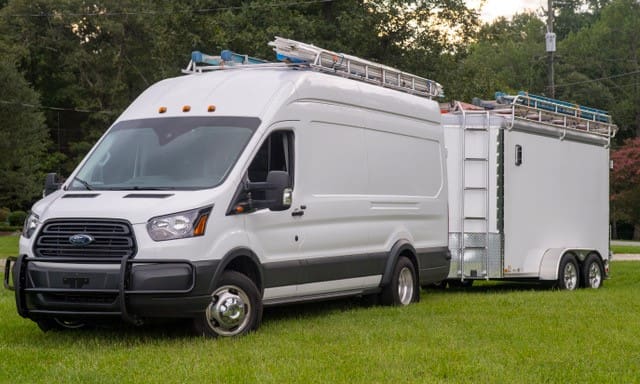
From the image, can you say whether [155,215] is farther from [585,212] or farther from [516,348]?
[585,212]

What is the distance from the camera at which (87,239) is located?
1007 centimetres

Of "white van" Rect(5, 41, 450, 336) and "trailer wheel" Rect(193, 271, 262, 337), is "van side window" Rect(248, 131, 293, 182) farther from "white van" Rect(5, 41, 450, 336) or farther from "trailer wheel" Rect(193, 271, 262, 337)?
"trailer wheel" Rect(193, 271, 262, 337)

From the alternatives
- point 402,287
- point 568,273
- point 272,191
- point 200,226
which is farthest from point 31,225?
point 568,273

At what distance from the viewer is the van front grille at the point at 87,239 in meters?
10.0

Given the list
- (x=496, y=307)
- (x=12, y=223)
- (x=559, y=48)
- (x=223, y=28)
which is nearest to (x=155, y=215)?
(x=496, y=307)

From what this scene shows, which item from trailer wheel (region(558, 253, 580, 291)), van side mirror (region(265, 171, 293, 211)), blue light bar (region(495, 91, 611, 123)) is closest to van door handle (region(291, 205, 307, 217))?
van side mirror (region(265, 171, 293, 211))

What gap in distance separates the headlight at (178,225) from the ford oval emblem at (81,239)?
557 millimetres

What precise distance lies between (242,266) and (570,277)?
888 cm

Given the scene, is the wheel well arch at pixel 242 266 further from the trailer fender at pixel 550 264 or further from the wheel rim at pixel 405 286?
the trailer fender at pixel 550 264

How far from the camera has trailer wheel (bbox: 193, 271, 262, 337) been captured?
10.4 metres

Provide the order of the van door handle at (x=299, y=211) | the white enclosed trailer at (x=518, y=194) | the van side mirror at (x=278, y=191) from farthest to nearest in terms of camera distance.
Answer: the white enclosed trailer at (x=518, y=194) → the van door handle at (x=299, y=211) → the van side mirror at (x=278, y=191)

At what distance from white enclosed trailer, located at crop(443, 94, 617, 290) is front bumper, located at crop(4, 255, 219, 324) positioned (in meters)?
7.49

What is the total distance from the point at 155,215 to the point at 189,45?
26.8 metres

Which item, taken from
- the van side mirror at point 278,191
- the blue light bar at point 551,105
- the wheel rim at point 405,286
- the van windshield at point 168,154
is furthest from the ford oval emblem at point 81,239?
the blue light bar at point 551,105
